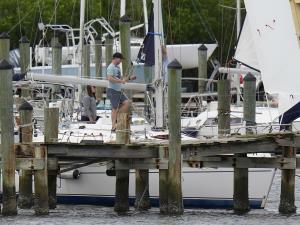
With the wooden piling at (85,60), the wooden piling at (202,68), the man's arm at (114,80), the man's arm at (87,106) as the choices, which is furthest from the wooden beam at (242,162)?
the wooden piling at (202,68)

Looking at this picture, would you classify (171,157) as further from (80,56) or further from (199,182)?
(80,56)

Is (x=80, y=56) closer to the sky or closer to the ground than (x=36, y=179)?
closer to the sky

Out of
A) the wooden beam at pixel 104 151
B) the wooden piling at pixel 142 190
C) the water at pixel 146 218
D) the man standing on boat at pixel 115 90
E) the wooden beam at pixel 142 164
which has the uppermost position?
the man standing on boat at pixel 115 90

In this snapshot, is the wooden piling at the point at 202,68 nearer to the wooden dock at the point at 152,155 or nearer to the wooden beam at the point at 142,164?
the wooden dock at the point at 152,155

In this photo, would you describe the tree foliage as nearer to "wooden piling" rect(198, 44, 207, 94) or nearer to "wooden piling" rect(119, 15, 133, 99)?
"wooden piling" rect(198, 44, 207, 94)

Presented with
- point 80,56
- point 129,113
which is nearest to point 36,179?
point 129,113

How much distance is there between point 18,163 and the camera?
30047mm

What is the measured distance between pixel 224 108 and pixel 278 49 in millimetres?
4724

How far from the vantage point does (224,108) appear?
111 feet

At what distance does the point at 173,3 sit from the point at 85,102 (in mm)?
28143

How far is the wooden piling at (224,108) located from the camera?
33.5m

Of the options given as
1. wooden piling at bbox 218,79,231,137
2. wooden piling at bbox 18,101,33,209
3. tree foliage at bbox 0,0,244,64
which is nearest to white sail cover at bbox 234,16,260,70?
wooden piling at bbox 218,79,231,137

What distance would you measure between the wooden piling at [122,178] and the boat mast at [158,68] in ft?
9.57

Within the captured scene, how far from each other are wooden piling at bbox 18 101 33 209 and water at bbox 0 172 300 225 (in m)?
0.51
